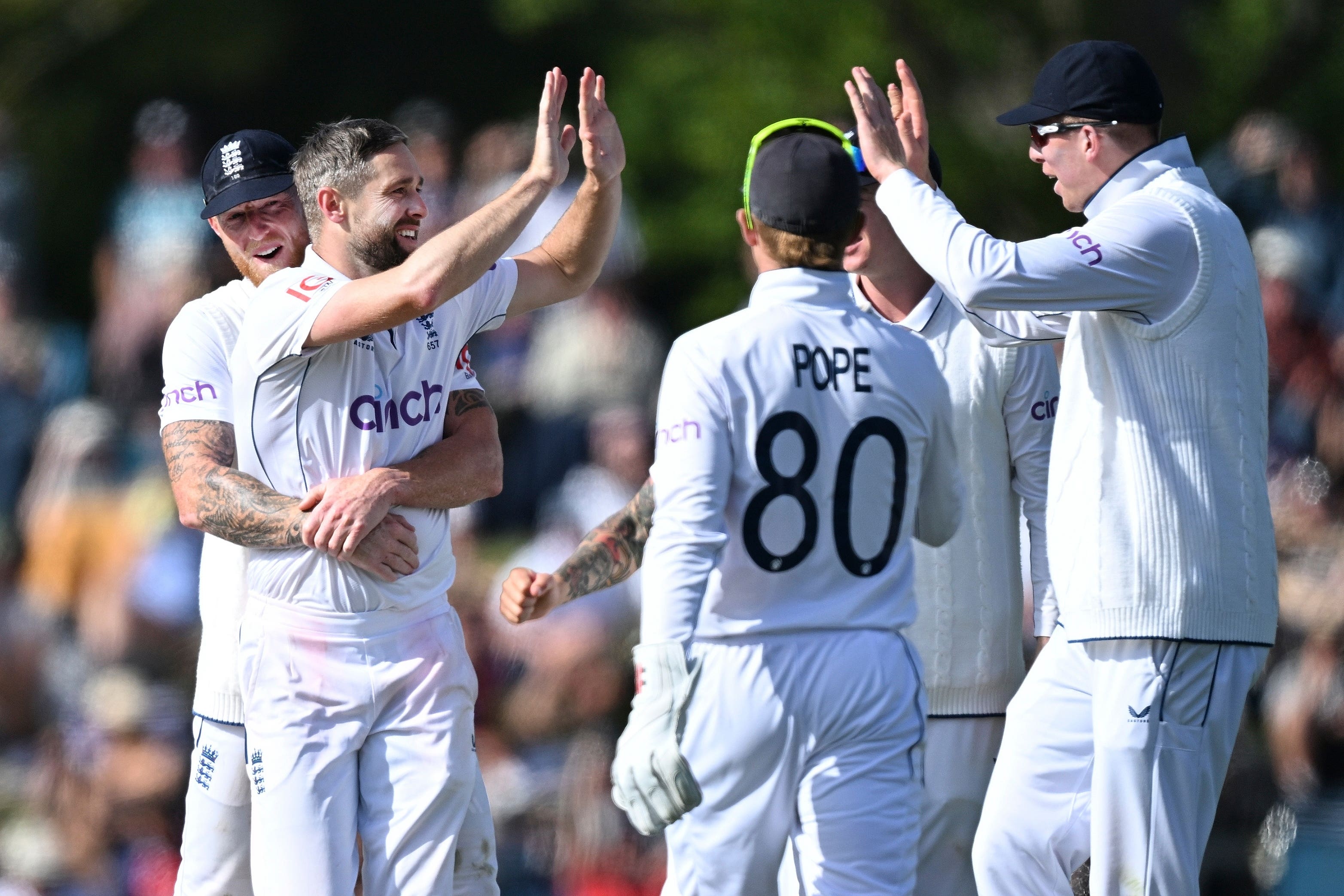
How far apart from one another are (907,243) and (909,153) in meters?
0.39

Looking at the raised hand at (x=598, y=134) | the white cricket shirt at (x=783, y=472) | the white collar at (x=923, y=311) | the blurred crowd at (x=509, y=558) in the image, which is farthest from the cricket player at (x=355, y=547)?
the blurred crowd at (x=509, y=558)

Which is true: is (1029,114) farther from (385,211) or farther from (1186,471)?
(385,211)

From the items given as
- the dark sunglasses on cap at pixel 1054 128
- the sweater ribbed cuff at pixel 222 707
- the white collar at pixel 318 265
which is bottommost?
the sweater ribbed cuff at pixel 222 707

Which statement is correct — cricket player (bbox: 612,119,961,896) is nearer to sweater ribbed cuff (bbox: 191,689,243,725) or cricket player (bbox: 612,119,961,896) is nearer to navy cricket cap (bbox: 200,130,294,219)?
sweater ribbed cuff (bbox: 191,689,243,725)

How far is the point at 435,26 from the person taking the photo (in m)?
13.6

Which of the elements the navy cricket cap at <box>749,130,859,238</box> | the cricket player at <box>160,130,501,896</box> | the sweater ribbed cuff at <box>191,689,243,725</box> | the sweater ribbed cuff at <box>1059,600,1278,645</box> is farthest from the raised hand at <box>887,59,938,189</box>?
the sweater ribbed cuff at <box>191,689,243,725</box>

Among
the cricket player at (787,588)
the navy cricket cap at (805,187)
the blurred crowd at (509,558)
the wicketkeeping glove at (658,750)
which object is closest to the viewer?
the wicketkeeping glove at (658,750)

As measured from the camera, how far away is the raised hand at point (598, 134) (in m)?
4.56

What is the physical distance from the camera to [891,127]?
4.49 m

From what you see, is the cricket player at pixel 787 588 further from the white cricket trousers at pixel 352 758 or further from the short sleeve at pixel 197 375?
the short sleeve at pixel 197 375

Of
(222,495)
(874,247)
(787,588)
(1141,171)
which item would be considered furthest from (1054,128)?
(222,495)

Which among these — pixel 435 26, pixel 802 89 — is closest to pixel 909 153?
pixel 802 89

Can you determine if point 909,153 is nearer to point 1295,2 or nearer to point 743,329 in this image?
point 743,329

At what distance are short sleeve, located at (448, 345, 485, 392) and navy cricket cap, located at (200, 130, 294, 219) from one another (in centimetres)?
71
